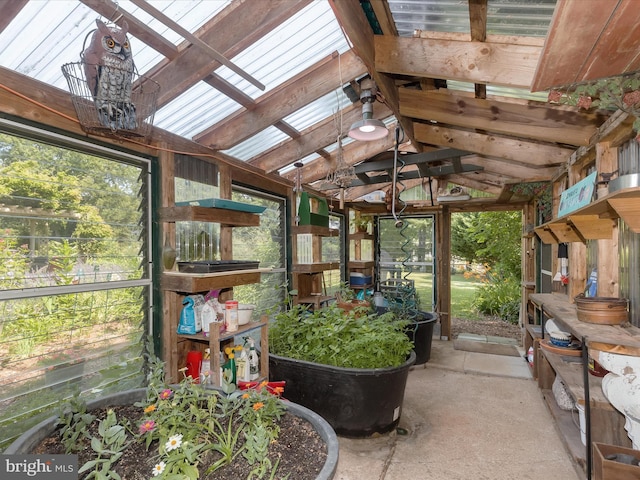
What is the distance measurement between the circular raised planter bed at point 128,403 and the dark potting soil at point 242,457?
2 cm

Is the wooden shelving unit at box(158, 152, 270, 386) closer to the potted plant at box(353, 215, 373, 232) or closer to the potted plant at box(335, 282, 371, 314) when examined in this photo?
the potted plant at box(335, 282, 371, 314)

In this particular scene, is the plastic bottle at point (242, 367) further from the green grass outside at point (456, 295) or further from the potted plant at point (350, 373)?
the green grass outside at point (456, 295)

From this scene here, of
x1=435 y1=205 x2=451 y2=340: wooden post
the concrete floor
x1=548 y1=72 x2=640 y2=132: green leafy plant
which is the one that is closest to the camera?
x1=548 y1=72 x2=640 y2=132: green leafy plant

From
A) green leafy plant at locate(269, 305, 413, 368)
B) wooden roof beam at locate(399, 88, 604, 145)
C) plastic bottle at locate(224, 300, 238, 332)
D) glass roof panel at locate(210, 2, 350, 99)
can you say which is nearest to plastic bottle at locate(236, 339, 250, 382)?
plastic bottle at locate(224, 300, 238, 332)

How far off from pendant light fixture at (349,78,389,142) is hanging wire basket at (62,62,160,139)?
1145 mm

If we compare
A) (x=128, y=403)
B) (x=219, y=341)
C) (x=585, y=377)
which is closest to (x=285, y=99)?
(x=219, y=341)

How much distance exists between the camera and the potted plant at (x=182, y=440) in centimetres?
99

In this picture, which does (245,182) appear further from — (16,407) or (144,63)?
(16,407)

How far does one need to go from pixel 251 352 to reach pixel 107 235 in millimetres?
1166

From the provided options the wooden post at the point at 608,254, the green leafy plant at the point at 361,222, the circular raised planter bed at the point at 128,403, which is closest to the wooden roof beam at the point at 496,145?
the wooden post at the point at 608,254

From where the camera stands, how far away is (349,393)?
2174 mm

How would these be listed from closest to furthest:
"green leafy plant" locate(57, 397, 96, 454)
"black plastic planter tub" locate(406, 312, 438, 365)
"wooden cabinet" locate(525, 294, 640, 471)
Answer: "green leafy plant" locate(57, 397, 96, 454) < "wooden cabinet" locate(525, 294, 640, 471) < "black plastic planter tub" locate(406, 312, 438, 365)

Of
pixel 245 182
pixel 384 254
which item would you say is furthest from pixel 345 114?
pixel 384 254

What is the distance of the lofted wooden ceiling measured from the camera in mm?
959
